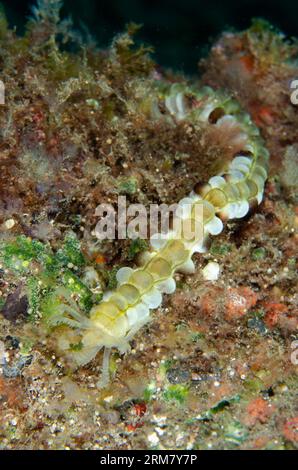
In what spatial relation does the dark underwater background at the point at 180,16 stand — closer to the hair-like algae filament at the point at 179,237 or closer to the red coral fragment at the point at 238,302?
the hair-like algae filament at the point at 179,237

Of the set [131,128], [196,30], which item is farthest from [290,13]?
[131,128]

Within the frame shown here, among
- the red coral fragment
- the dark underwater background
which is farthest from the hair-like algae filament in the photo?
the dark underwater background

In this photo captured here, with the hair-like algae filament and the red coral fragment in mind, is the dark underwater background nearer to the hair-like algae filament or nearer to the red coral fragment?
the hair-like algae filament

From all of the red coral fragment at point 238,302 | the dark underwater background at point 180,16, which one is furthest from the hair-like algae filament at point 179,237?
the dark underwater background at point 180,16

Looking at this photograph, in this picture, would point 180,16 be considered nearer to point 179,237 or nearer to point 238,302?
point 179,237
